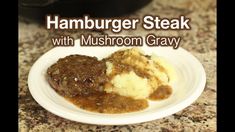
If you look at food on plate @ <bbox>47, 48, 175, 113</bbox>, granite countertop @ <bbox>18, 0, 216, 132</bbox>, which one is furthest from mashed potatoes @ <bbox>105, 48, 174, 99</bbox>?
granite countertop @ <bbox>18, 0, 216, 132</bbox>

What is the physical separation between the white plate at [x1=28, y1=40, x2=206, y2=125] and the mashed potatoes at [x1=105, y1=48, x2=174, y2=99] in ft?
0.17

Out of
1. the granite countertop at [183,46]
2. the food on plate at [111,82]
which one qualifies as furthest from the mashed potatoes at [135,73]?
the granite countertop at [183,46]

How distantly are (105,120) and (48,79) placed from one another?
372 mm

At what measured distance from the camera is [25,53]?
2332mm

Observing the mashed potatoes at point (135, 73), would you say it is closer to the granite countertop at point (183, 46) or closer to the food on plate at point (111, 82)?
the food on plate at point (111, 82)

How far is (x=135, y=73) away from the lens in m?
2.05

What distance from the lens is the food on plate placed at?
2.02 meters

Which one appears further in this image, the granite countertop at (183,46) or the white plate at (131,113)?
the granite countertop at (183,46)

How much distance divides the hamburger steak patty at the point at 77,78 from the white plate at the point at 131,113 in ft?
0.15

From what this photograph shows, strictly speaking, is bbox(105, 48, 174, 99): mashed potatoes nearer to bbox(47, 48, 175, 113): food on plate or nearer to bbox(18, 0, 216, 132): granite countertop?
bbox(47, 48, 175, 113): food on plate

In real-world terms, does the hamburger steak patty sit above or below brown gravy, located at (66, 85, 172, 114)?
above

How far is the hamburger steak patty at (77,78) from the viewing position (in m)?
2.05

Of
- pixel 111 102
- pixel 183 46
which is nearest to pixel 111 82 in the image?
pixel 111 102

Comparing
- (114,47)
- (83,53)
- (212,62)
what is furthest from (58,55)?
(212,62)
